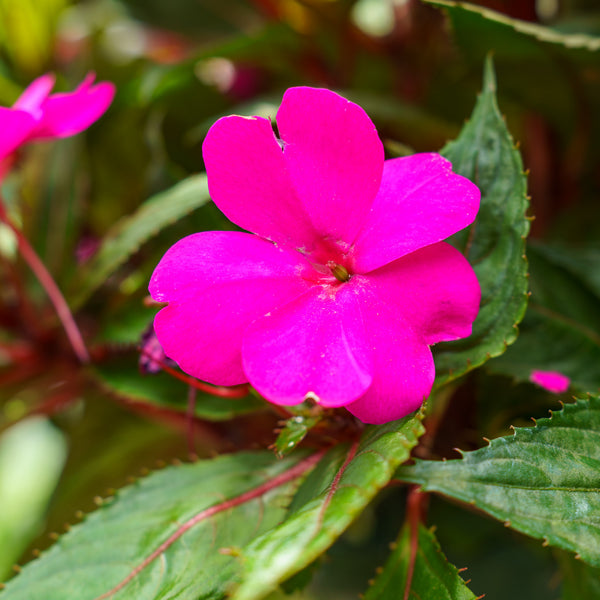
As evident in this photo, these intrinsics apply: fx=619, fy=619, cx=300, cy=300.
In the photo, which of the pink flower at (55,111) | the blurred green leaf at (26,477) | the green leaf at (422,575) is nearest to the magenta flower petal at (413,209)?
the green leaf at (422,575)

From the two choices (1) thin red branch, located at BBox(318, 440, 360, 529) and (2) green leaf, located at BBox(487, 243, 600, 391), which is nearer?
(1) thin red branch, located at BBox(318, 440, 360, 529)

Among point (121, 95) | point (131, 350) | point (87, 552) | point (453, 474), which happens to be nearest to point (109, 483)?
point (131, 350)

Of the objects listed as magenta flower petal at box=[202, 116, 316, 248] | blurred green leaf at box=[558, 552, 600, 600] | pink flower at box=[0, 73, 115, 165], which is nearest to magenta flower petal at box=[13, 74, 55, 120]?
pink flower at box=[0, 73, 115, 165]

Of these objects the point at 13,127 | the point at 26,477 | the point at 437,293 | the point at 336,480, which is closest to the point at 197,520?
the point at 336,480

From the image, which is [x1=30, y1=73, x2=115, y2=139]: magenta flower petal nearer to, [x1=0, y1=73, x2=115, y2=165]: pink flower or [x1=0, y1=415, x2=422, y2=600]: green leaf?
[x1=0, y1=73, x2=115, y2=165]: pink flower

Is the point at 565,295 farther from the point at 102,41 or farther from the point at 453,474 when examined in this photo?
the point at 102,41

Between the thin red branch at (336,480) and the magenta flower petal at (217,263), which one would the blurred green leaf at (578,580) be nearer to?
the thin red branch at (336,480)
